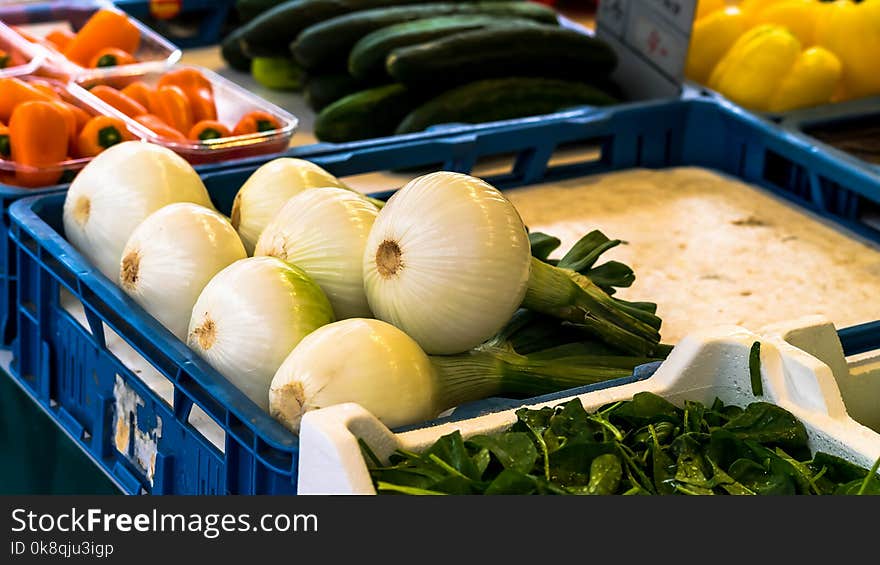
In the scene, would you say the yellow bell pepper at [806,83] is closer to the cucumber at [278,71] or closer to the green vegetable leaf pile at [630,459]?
the cucumber at [278,71]

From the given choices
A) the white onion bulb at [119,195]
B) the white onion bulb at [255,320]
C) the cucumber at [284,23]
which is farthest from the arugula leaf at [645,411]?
the cucumber at [284,23]

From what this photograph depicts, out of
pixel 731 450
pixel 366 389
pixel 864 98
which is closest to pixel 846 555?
pixel 731 450

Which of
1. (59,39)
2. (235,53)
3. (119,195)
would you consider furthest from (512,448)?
(235,53)

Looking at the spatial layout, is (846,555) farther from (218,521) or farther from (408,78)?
(408,78)

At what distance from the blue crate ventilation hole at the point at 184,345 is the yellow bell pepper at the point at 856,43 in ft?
1.03

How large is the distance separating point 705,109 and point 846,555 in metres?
1.73

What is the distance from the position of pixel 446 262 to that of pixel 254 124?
100 cm

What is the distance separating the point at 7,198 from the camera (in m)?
2.00

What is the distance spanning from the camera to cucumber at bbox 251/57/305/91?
Result: 3.12 m

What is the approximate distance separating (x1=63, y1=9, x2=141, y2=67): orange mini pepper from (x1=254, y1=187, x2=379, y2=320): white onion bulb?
1.30 metres

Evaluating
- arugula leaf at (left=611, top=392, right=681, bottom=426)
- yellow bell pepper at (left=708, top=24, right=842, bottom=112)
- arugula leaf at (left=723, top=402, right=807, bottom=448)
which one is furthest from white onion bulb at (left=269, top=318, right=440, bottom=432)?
yellow bell pepper at (left=708, top=24, right=842, bottom=112)

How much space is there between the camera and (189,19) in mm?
3463

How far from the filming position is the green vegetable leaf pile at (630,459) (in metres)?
1.21

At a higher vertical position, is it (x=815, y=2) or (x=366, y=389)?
(x=815, y=2)
